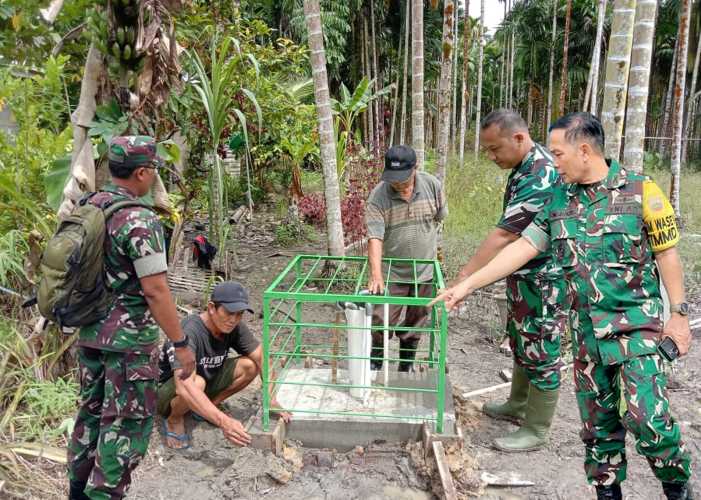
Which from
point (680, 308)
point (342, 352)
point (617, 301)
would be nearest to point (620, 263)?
point (617, 301)

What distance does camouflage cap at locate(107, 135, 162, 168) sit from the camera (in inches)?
93.7

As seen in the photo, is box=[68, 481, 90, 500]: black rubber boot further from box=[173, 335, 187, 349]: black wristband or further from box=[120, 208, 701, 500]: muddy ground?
box=[173, 335, 187, 349]: black wristband

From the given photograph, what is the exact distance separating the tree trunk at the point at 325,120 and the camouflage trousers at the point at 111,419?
3698 mm

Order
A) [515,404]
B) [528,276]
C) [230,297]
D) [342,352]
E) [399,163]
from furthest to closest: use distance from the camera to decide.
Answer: [342,352], [515,404], [399,163], [528,276], [230,297]

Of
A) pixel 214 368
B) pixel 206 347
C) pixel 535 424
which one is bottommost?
pixel 535 424

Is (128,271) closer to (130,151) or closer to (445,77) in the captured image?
(130,151)

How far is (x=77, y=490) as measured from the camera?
2.62 meters

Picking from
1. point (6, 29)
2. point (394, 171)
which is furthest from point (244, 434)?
point (6, 29)

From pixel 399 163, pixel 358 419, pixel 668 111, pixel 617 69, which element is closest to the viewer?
pixel 358 419

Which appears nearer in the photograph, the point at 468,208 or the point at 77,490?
the point at 77,490

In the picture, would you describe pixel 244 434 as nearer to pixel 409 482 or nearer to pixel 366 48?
pixel 409 482

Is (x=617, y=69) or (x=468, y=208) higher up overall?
(x=617, y=69)

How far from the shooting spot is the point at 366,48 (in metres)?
18.6

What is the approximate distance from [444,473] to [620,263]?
54.1 inches
